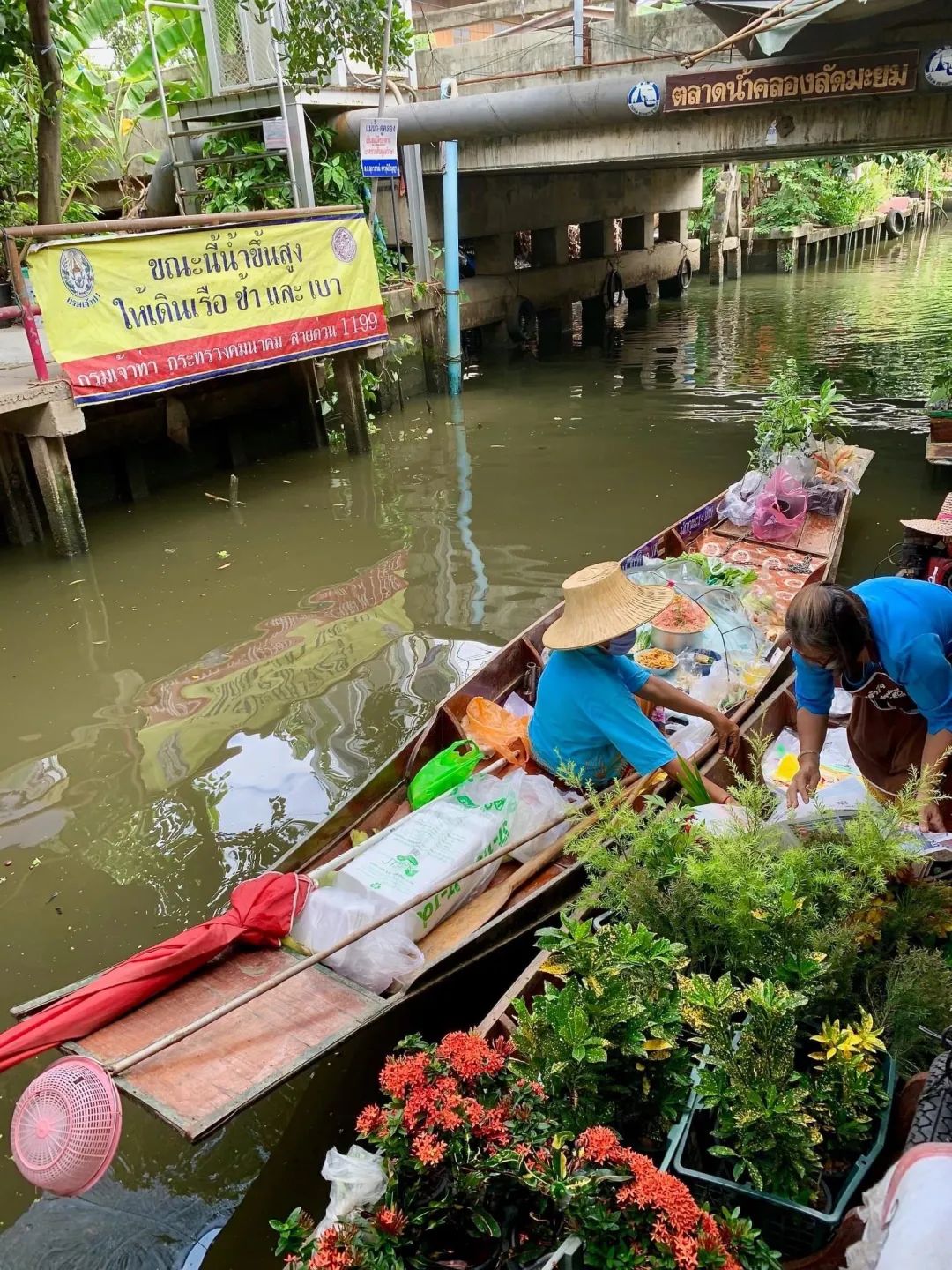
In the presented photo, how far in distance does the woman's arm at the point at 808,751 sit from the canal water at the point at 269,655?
1279 mm

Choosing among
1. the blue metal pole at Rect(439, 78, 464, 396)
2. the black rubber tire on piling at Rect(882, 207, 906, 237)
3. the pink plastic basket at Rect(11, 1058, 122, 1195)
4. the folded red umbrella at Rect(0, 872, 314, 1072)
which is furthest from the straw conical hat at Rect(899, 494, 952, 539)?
the black rubber tire on piling at Rect(882, 207, 906, 237)

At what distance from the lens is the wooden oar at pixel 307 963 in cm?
271

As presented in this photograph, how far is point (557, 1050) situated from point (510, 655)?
3.15 meters

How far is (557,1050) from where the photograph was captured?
219cm

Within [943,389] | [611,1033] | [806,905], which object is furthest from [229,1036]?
[943,389]

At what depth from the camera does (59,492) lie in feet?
27.9

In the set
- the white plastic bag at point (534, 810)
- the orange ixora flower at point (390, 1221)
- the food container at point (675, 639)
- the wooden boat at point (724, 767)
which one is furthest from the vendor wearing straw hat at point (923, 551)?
the orange ixora flower at point (390, 1221)

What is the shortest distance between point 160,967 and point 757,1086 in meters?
1.99

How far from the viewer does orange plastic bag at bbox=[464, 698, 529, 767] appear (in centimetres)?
449

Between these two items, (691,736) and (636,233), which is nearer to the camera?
(691,736)

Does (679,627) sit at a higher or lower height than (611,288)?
lower

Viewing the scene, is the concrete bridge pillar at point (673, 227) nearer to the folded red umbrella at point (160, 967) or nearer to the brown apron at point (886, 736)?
the brown apron at point (886, 736)

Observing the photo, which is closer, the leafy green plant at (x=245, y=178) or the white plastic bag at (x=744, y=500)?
the white plastic bag at (x=744, y=500)

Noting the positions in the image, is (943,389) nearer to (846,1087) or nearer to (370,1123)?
(846,1087)
